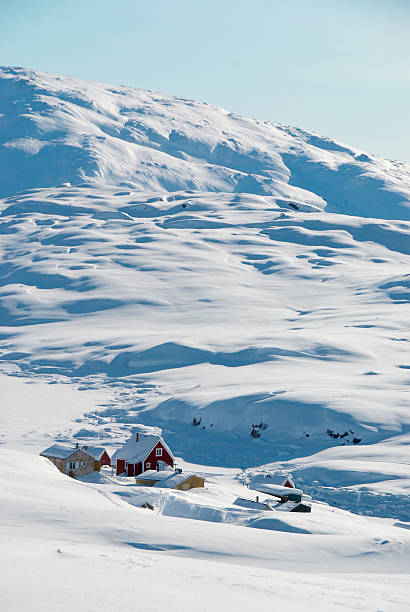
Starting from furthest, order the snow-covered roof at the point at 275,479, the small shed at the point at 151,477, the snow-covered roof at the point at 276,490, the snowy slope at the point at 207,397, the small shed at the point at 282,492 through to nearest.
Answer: the snow-covered roof at the point at 275,479 → the small shed at the point at 151,477 → the snow-covered roof at the point at 276,490 → the small shed at the point at 282,492 → the snowy slope at the point at 207,397

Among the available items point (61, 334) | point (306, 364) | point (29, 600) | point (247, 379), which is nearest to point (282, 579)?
point (29, 600)

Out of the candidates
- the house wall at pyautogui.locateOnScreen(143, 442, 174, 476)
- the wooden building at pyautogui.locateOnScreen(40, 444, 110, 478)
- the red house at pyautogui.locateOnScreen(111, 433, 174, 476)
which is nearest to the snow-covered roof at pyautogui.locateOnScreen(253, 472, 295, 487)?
the house wall at pyautogui.locateOnScreen(143, 442, 174, 476)

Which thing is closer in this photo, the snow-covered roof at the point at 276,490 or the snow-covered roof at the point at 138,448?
the snow-covered roof at the point at 276,490

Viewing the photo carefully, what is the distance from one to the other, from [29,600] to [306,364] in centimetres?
7037

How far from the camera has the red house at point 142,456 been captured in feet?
153

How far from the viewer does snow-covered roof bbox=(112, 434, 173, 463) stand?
153 ft

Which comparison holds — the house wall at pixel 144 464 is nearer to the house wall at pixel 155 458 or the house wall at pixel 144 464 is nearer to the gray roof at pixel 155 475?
the house wall at pixel 155 458

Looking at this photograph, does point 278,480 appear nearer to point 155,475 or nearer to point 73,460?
point 155,475

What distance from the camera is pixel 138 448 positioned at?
4738 centimetres

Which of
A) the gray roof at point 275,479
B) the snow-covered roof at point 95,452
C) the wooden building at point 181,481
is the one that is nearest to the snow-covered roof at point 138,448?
the snow-covered roof at point 95,452

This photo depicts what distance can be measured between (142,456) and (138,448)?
37.5 inches

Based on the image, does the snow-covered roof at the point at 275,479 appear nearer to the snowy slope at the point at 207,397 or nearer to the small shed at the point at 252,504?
the snowy slope at the point at 207,397

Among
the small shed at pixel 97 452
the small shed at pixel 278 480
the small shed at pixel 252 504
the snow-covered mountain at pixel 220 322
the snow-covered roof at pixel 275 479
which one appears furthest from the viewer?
the snow-covered mountain at pixel 220 322

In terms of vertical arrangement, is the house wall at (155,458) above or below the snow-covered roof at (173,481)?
below
